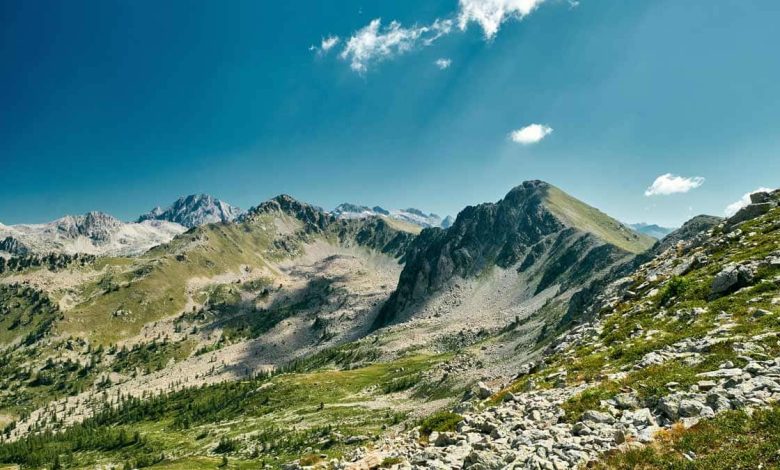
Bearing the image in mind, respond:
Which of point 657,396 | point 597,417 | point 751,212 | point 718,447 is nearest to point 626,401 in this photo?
point 657,396

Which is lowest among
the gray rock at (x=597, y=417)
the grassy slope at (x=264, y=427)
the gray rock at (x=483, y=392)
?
the grassy slope at (x=264, y=427)

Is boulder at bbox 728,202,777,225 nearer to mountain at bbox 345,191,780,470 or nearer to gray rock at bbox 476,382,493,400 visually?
mountain at bbox 345,191,780,470

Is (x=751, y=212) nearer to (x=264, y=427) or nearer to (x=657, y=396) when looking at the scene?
(x=657, y=396)

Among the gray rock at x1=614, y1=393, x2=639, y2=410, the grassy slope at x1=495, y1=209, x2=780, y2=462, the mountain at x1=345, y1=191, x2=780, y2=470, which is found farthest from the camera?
the gray rock at x1=614, y1=393, x2=639, y2=410

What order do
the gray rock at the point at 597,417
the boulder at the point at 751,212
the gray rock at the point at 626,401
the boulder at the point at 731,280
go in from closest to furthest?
the gray rock at the point at 597,417 → the gray rock at the point at 626,401 → the boulder at the point at 731,280 → the boulder at the point at 751,212

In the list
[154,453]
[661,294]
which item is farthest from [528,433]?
[154,453]

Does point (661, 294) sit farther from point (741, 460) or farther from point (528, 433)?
point (741, 460)

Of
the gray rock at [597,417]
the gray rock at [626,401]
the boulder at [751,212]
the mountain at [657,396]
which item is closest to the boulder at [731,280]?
the mountain at [657,396]

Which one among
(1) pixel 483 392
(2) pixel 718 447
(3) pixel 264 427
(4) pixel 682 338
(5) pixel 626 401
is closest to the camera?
(2) pixel 718 447

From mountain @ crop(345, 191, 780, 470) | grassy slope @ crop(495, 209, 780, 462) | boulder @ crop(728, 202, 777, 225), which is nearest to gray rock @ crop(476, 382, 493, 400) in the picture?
mountain @ crop(345, 191, 780, 470)

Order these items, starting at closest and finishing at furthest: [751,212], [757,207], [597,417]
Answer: [597,417]
[757,207]
[751,212]

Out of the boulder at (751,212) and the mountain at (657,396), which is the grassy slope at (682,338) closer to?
the mountain at (657,396)

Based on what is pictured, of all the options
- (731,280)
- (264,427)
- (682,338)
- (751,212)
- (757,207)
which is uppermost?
(757,207)

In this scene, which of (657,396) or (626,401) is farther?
(626,401)
